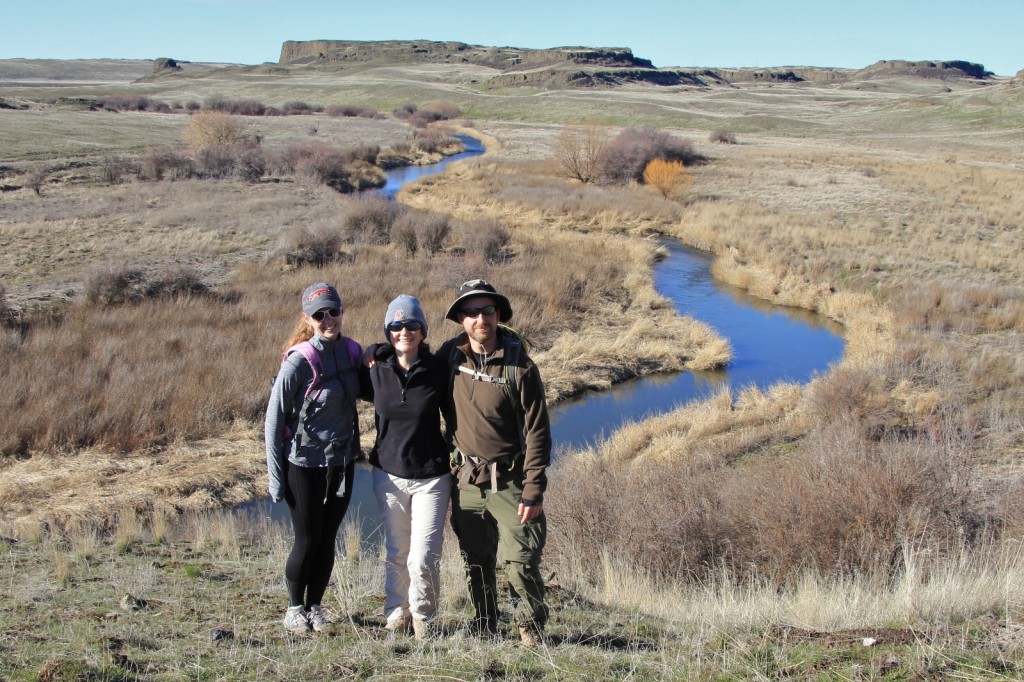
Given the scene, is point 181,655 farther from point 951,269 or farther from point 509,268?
point 951,269

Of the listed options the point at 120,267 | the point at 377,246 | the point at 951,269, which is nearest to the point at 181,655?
the point at 120,267

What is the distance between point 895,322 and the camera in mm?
16797

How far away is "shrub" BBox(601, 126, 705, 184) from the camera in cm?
3794

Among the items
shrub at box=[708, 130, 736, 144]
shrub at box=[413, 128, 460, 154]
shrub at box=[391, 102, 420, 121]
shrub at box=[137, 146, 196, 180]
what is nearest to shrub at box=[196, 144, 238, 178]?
shrub at box=[137, 146, 196, 180]

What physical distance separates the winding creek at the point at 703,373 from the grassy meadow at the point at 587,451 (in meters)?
0.53

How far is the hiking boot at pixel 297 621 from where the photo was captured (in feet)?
13.3

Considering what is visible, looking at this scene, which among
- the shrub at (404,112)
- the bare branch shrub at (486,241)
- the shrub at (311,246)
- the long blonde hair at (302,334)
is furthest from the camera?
the shrub at (404,112)

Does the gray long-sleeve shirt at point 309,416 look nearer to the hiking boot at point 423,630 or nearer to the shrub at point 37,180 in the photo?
the hiking boot at point 423,630

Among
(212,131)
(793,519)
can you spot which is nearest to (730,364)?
(793,519)

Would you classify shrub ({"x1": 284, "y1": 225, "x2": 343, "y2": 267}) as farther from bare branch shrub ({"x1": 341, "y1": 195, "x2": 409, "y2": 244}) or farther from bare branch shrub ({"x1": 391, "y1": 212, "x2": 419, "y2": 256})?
bare branch shrub ({"x1": 391, "y1": 212, "x2": 419, "y2": 256})

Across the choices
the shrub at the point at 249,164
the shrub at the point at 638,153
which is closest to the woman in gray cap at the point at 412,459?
the shrub at the point at 249,164

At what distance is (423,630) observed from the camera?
13.1ft

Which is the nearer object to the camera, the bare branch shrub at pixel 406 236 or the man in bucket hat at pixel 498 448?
the man in bucket hat at pixel 498 448

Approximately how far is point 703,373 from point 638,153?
2611 cm
